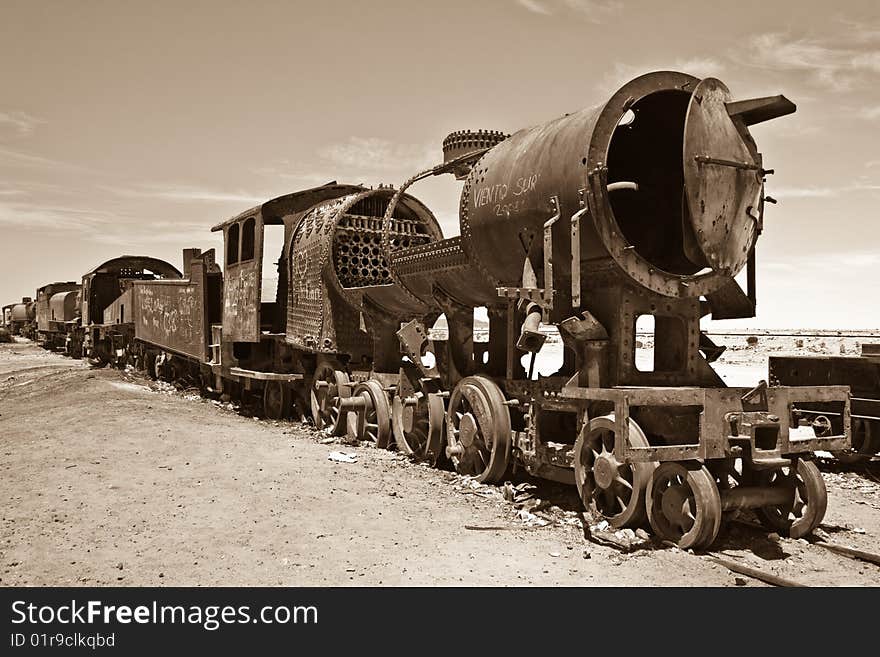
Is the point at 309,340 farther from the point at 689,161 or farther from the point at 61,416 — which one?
the point at 689,161

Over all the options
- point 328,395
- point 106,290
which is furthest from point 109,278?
point 328,395

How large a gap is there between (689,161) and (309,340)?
6402 millimetres

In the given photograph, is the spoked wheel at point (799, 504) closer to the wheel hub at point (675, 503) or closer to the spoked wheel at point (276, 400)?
the wheel hub at point (675, 503)

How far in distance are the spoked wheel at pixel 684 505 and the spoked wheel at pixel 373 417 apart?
4483 mm

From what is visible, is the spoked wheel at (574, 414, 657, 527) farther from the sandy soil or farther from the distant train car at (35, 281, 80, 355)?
the distant train car at (35, 281, 80, 355)

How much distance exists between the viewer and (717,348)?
21.5 ft

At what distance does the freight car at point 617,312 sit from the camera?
518 cm

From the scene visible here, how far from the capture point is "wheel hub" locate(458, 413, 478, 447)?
6969 millimetres

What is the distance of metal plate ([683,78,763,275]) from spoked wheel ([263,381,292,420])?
7.95m

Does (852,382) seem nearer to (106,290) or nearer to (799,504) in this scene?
(799,504)

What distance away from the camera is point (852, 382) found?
8633mm

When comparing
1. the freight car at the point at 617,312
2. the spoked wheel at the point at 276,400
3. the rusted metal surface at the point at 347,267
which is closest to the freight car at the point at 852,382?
the freight car at the point at 617,312

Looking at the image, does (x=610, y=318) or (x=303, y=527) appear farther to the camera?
(x=610, y=318)

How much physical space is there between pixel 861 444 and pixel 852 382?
70 centimetres
